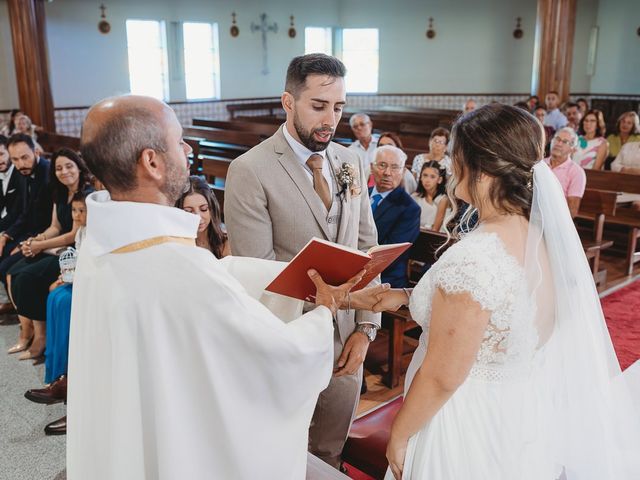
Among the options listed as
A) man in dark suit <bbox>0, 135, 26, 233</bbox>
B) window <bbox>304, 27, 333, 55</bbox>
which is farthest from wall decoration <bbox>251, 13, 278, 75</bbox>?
man in dark suit <bbox>0, 135, 26, 233</bbox>

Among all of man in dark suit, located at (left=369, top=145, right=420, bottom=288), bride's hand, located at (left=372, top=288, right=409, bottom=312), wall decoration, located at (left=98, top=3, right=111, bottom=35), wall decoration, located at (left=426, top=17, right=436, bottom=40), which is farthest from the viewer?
wall decoration, located at (left=426, top=17, right=436, bottom=40)

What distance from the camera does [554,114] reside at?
998cm

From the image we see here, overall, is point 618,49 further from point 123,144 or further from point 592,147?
point 123,144

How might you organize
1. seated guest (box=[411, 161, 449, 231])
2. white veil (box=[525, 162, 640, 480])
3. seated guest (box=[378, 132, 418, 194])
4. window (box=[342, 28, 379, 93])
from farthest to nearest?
window (box=[342, 28, 379, 93])
seated guest (box=[378, 132, 418, 194])
seated guest (box=[411, 161, 449, 231])
white veil (box=[525, 162, 640, 480])

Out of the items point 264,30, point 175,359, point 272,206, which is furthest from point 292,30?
point 175,359

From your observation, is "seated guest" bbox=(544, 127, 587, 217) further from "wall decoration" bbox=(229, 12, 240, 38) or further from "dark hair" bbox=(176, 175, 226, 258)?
"wall decoration" bbox=(229, 12, 240, 38)

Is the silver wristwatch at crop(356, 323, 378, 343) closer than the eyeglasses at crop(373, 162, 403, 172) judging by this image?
Yes

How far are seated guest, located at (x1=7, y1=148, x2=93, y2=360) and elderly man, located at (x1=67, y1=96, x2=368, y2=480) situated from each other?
3.02 meters

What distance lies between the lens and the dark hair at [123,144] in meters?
1.46

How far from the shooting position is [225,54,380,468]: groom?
221 centimetres

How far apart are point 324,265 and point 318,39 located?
15.8 meters

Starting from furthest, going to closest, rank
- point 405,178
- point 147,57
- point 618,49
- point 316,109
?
point 618,49 → point 147,57 → point 405,178 → point 316,109

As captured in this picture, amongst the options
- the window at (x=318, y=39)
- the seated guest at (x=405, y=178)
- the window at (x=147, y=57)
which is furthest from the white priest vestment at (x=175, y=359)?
the window at (x=318, y=39)

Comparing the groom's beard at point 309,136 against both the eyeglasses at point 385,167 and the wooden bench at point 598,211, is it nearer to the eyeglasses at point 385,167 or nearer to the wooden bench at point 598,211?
the eyeglasses at point 385,167
